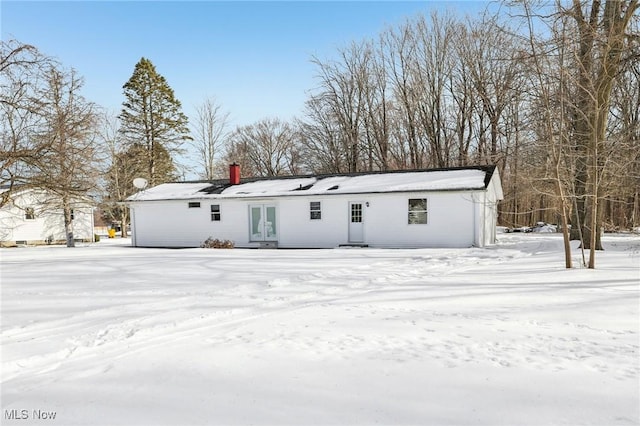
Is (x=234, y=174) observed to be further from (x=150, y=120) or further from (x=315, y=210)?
(x=150, y=120)

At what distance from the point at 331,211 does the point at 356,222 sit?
49.2 inches

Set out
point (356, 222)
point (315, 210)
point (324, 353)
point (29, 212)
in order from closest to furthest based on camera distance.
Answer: point (324, 353) → point (29, 212) → point (356, 222) → point (315, 210)

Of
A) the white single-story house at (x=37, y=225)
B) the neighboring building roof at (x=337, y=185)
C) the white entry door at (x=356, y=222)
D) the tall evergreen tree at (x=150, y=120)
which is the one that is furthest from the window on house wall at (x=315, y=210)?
the tall evergreen tree at (x=150, y=120)

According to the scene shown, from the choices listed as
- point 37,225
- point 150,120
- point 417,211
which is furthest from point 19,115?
point 150,120

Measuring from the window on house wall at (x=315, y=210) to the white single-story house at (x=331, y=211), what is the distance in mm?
46

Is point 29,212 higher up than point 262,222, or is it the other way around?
point 29,212

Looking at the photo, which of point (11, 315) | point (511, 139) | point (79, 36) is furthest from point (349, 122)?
point (11, 315)

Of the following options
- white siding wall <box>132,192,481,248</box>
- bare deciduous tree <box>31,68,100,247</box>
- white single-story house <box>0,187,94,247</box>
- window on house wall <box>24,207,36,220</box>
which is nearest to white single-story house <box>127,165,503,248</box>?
white siding wall <box>132,192,481,248</box>

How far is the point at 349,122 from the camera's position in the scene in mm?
32219

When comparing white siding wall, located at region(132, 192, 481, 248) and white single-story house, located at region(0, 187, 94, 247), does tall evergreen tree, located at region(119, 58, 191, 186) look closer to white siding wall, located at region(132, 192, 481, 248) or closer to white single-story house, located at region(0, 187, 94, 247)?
white single-story house, located at region(0, 187, 94, 247)

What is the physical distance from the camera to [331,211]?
59.6 feet

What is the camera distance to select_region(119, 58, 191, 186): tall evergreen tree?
33344 mm

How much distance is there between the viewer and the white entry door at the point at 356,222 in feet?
58.3

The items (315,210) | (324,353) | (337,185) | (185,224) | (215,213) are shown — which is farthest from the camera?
(185,224)
